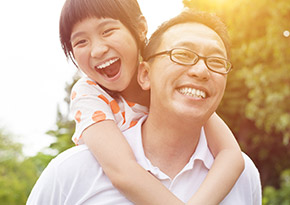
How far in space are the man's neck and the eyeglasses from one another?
1.02 feet

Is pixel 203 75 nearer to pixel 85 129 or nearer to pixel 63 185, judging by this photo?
pixel 85 129

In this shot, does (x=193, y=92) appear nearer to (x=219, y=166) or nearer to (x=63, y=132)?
(x=219, y=166)

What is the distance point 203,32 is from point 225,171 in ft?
2.44

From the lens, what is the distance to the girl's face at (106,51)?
2.62m

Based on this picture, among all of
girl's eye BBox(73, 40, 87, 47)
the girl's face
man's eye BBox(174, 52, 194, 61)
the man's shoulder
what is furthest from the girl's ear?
the man's shoulder

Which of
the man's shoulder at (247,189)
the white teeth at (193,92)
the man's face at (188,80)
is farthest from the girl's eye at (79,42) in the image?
the man's shoulder at (247,189)

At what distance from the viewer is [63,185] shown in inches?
92.4

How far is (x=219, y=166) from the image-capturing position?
2473 mm

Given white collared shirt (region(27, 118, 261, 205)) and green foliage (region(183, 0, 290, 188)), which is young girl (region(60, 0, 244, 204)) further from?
green foliage (region(183, 0, 290, 188))

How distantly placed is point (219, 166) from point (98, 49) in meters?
0.92

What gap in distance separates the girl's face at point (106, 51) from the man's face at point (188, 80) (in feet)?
0.70

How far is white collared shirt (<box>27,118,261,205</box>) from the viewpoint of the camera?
7.65ft

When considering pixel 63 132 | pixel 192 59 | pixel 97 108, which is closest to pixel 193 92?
pixel 192 59

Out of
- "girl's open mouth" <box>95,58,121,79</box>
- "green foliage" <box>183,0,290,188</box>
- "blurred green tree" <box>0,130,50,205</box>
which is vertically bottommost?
"blurred green tree" <box>0,130,50,205</box>
